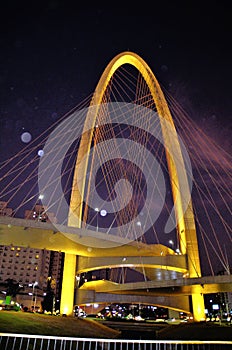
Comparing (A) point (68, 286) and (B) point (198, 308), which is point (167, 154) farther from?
(A) point (68, 286)

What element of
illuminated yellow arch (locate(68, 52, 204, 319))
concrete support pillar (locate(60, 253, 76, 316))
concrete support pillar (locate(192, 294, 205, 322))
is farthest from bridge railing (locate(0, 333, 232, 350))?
concrete support pillar (locate(192, 294, 205, 322))

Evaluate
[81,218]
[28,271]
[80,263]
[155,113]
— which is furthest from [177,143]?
[28,271]

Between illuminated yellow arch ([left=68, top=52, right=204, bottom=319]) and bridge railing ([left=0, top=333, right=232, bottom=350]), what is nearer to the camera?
bridge railing ([left=0, top=333, right=232, bottom=350])

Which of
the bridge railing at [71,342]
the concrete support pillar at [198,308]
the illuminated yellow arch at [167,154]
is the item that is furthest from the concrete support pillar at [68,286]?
the bridge railing at [71,342]

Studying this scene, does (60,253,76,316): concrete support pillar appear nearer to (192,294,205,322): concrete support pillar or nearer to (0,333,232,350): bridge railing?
(192,294,205,322): concrete support pillar

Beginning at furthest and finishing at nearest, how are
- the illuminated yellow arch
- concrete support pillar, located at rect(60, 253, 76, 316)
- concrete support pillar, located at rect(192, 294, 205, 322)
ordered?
concrete support pillar, located at rect(192, 294, 205, 322), the illuminated yellow arch, concrete support pillar, located at rect(60, 253, 76, 316)

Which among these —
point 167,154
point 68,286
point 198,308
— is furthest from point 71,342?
point 198,308

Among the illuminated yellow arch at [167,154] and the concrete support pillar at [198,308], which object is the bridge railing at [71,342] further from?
the concrete support pillar at [198,308]
